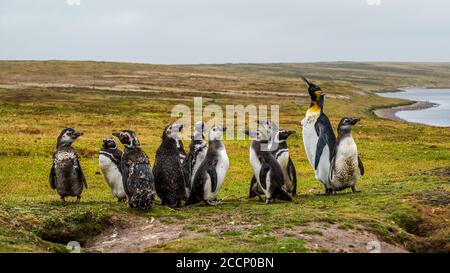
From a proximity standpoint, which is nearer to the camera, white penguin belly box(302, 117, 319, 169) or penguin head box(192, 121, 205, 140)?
penguin head box(192, 121, 205, 140)

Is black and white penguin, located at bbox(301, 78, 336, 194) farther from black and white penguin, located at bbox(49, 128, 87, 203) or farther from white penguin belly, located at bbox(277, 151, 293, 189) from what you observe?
black and white penguin, located at bbox(49, 128, 87, 203)

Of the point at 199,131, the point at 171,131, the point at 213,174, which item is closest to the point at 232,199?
the point at 213,174

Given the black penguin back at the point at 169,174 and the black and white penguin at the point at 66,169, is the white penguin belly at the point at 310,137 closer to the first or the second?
the black penguin back at the point at 169,174

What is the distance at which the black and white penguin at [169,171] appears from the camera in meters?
14.0

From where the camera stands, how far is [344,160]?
15.8 meters

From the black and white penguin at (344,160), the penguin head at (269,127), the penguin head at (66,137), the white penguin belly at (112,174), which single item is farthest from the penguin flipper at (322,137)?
the penguin head at (66,137)

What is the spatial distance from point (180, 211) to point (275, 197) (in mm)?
3067

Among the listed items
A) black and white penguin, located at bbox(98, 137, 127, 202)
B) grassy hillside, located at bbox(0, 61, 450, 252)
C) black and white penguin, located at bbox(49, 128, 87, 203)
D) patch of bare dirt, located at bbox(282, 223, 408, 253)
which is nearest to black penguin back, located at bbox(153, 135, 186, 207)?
grassy hillside, located at bbox(0, 61, 450, 252)

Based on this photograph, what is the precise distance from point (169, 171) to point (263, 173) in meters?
2.58

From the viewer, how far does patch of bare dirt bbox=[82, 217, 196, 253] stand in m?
10.4

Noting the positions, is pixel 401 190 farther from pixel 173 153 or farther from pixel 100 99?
pixel 100 99

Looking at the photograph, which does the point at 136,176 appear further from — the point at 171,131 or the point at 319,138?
the point at 319,138

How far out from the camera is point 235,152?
30828mm
